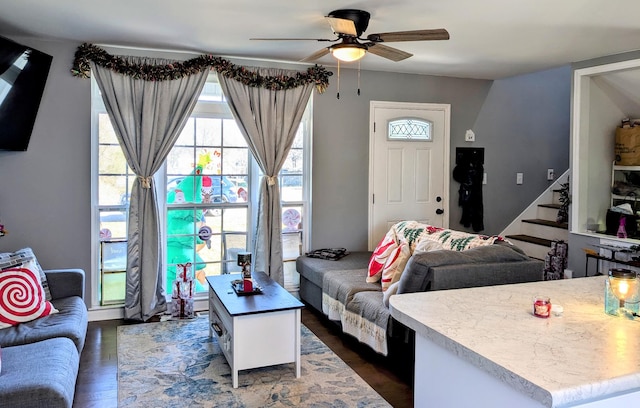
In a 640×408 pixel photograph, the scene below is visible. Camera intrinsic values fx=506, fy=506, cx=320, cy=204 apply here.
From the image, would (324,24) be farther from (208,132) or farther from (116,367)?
(116,367)

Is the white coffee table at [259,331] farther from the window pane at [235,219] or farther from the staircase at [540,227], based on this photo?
the staircase at [540,227]

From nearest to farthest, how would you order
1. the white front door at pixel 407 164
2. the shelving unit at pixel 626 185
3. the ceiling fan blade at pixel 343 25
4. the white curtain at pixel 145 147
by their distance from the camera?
the ceiling fan blade at pixel 343 25
the white curtain at pixel 145 147
the shelving unit at pixel 626 185
the white front door at pixel 407 164

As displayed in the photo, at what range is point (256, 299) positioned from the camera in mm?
3494

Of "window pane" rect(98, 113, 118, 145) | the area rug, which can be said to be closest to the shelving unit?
the area rug

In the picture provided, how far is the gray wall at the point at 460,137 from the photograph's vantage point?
210 inches

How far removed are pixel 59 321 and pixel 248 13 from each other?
239 cm

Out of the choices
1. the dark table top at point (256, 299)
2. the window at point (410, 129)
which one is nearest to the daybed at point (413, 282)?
the dark table top at point (256, 299)

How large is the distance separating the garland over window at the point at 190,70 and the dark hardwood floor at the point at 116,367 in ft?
7.37

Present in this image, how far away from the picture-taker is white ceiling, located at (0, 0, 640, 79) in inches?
130

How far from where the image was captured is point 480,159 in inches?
235

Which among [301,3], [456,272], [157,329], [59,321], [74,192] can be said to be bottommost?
[157,329]

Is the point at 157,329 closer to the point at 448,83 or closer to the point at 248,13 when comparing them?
the point at 248,13

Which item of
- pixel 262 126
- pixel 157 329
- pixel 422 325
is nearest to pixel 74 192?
pixel 157 329

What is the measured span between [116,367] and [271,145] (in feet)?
7.91
